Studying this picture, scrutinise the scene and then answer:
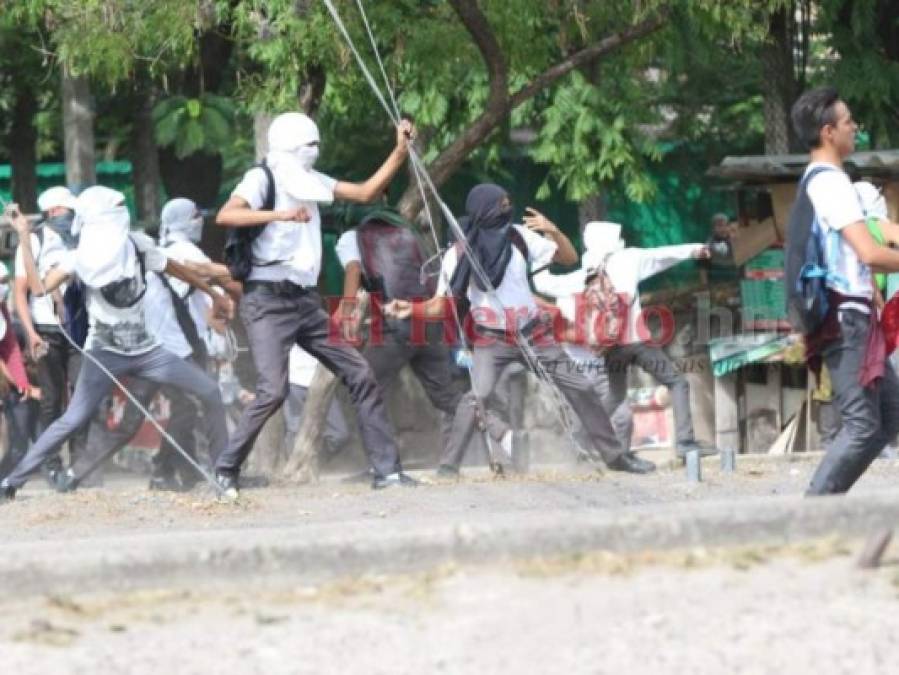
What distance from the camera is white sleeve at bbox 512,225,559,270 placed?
41.1 feet

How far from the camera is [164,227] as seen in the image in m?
13.2

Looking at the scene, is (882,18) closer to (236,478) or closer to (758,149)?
(758,149)

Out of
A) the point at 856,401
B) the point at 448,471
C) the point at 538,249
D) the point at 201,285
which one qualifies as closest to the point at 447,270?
the point at 538,249

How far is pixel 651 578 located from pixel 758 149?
49.6 ft

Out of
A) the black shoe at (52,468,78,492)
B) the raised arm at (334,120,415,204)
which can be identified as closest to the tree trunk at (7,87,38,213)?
the black shoe at (52,468,78,492)

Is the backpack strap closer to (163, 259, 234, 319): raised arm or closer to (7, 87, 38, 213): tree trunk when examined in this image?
(163, 259, 234, 319): raised arm

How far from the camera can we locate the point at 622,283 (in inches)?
553

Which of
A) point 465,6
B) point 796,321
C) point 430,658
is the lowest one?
point 430,658

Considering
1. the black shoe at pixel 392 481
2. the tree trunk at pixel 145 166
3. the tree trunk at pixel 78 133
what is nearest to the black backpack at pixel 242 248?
the black shoe at pixel 392 481

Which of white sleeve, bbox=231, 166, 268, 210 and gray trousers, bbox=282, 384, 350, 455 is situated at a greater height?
white sleeve, bbox=231, 166, 268, 210

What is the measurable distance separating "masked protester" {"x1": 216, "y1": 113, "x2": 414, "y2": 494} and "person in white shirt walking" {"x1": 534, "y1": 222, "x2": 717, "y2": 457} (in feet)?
9.78

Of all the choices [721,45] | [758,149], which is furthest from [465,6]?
[758,149]

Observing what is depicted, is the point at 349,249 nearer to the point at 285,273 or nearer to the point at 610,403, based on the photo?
the point at 285,273

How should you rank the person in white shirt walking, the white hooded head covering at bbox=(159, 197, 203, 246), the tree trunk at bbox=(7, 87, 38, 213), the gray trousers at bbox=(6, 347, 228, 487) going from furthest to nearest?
the tree trunk at bbox=(7, 87, 38, 213) → the person in white shirt walking → the white hooded head covering at bbox=(159, 197, 203, 246) → the gray trousers at bbox=(6, 347, 228, 487)
